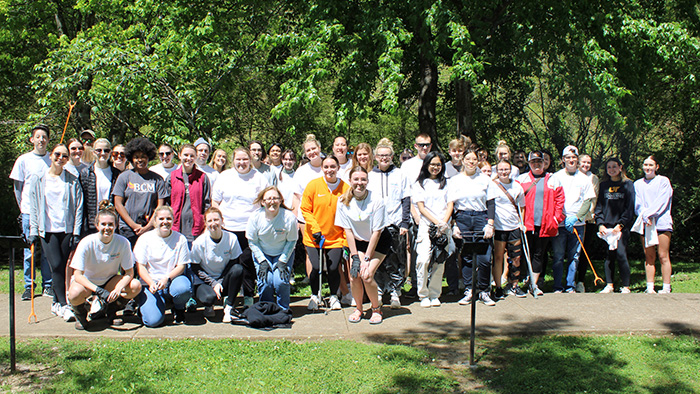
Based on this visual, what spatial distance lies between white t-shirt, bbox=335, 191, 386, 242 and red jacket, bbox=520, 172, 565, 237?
2558 millimetres

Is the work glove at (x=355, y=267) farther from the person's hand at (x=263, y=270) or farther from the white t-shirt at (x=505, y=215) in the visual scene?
the white t-shirt at (x=505, y=215)

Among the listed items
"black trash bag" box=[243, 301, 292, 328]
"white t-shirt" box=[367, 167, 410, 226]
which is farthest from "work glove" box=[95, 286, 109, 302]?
"white t-shirt" box=[367, 167, 410, 226]

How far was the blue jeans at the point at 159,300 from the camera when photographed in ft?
19.1

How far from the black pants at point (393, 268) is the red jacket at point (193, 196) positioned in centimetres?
219

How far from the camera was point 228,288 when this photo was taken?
6207 mm

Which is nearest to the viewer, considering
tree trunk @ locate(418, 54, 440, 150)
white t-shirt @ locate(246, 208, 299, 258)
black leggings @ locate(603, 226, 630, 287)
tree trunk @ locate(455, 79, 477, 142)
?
white t-shirt @ locate(246, 208, 299, 258)

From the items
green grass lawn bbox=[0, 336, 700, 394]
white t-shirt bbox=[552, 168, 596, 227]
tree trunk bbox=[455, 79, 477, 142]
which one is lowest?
green grass lawn bbox=[0, 336, 700, 394]

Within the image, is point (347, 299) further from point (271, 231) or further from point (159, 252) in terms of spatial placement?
point (159, 252)

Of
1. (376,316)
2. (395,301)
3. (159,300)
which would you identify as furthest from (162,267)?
(395,301)

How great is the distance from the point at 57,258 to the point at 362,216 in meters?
3.38

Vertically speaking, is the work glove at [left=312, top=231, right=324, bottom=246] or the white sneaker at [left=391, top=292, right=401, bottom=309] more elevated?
the work glove at [left=312, top=231, right=324, bottom=246]

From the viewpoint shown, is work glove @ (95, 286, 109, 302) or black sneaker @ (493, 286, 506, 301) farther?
black sneaker @ (493, 286, 506, 301)

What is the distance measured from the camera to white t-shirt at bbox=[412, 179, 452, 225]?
22.4 ft

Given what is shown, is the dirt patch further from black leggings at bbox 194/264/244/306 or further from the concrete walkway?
black leggings at bbox 194/264/244/306
